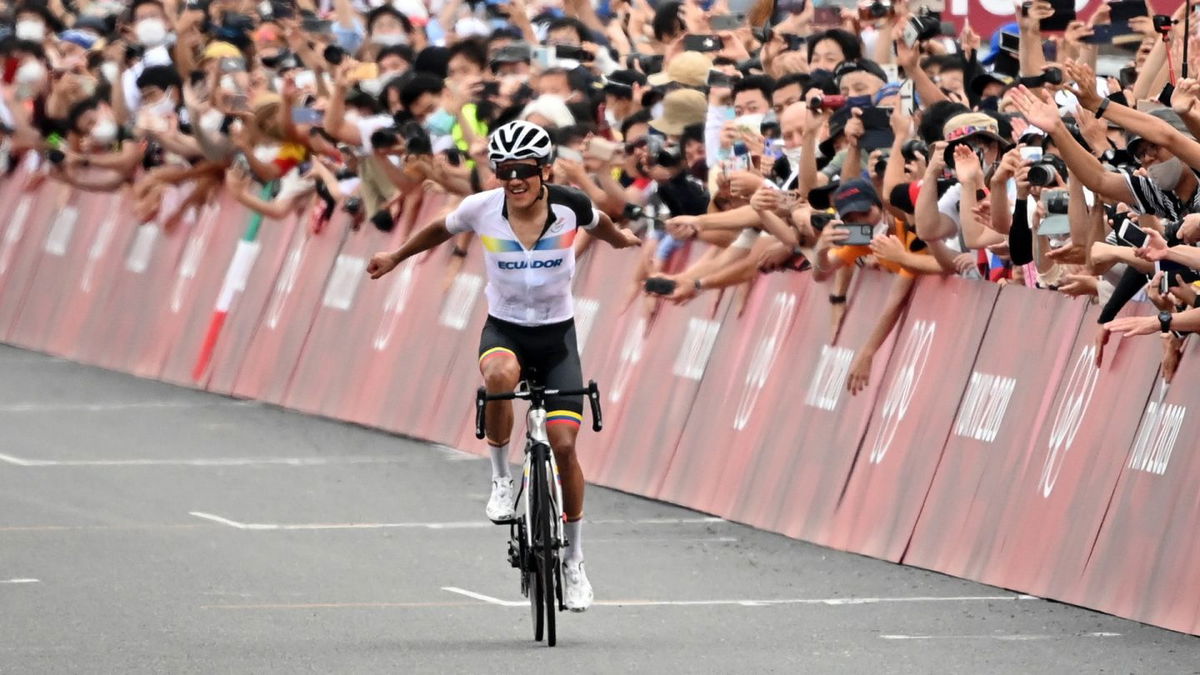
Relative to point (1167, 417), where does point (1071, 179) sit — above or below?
above


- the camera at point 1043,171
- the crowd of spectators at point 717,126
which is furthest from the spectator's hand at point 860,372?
the camera at point 1043,171

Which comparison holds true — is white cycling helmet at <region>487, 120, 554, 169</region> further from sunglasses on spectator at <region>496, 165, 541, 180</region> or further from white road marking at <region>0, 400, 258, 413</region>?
white road marking at <region>0, 400, 258, 413</region>

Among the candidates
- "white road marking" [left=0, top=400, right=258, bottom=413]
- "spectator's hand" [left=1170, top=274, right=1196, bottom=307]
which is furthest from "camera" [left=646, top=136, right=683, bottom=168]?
"white road marking" [left=0, top=400, right=258, bottom=413]

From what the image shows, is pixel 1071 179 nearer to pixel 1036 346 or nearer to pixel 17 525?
pixel 1036 346

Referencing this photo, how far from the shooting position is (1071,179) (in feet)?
41.7

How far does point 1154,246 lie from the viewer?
11305 mm

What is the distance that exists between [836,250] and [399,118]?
19.3ft

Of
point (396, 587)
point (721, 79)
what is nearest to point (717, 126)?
point (721, 79)

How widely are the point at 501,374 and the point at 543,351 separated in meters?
0.35

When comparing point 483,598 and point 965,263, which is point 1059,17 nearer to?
point 965,263

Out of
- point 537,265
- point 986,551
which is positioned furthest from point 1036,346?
point 537,265

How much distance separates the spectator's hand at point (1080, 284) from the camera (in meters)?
13.4

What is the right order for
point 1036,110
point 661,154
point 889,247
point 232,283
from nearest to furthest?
point 1036,110 < point 889,247 < point 661,154 < point 232,283

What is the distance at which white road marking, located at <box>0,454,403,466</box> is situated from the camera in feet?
62.4
